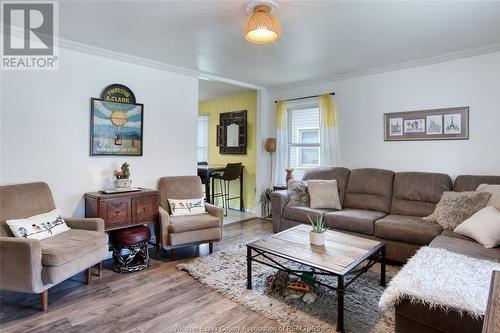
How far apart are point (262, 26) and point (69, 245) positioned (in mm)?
2226

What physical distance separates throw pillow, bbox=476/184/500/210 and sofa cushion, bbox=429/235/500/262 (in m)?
0.50

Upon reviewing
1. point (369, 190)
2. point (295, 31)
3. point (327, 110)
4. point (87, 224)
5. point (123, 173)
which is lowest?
point (87, 224)

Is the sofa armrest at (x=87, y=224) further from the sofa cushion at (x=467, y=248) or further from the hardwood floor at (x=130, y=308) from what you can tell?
the sofa cushion at (x=467, y=248)

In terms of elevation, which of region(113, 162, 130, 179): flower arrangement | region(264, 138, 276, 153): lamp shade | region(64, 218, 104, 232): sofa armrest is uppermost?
region(264, 138, 276, 153): lamp shade

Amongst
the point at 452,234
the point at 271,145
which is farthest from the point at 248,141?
the point at 452,234

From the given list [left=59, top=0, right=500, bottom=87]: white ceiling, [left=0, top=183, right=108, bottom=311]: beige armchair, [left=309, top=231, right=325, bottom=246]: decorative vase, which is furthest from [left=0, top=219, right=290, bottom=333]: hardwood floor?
[left=59, top=0, right=500, bottom=87]: white ceiling

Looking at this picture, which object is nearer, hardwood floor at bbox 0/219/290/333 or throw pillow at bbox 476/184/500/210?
hardwood floor at bbox 0/219/290/333

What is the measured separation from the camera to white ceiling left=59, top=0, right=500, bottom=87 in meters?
2.18

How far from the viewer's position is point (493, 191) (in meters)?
2.64

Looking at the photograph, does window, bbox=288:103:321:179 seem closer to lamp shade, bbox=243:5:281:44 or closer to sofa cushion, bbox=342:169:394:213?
sofa cushion, bbox=342:169:394:213

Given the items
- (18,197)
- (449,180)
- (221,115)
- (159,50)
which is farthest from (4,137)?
(449,180)

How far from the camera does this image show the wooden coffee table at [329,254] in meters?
1.88

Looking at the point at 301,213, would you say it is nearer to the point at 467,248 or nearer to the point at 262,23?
the point at 467,248

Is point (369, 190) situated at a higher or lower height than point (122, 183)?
lower
